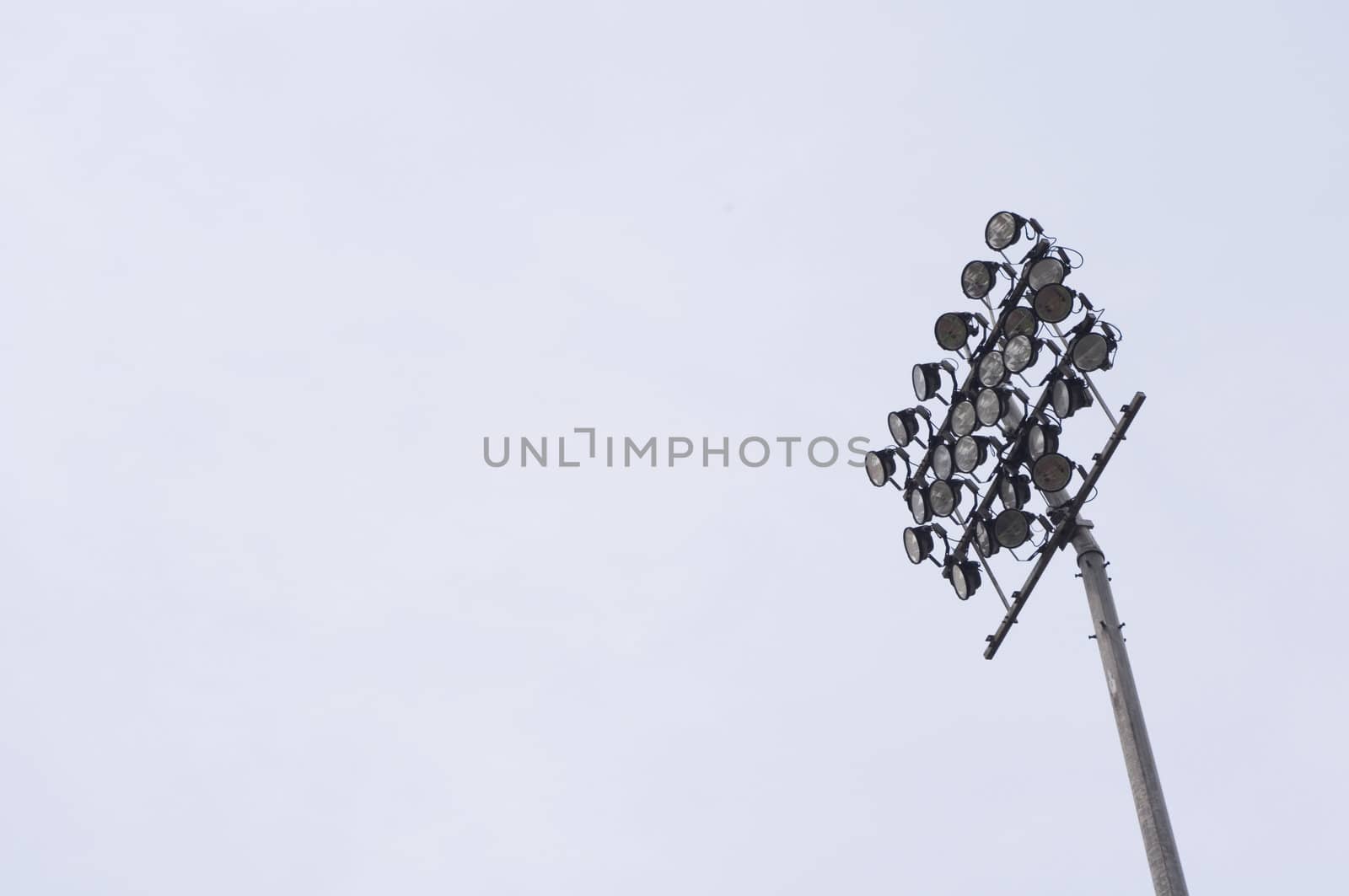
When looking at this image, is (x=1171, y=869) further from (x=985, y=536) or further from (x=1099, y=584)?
(x=985, y=536)

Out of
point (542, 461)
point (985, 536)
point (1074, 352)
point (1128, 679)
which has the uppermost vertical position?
point (542, 461)

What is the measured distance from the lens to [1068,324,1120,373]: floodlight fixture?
17.1 meters

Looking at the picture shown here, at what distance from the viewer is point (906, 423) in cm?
1911

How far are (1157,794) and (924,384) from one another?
5511 millimetres

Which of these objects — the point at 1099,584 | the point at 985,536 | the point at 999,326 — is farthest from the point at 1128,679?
the point at 999,326

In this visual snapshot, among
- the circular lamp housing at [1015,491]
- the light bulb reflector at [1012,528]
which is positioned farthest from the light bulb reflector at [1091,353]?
the light bulb reflector at [1012,528]

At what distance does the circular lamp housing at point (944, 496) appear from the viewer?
1820 cm

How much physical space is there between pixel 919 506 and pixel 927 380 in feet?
4.21

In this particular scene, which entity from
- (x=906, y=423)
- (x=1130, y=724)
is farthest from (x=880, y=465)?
(x=1130, y=724)

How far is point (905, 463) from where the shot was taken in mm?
19125

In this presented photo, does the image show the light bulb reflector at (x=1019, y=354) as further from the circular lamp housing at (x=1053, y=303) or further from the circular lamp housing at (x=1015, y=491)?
the circular lamp housing at (x=1015, y=491)

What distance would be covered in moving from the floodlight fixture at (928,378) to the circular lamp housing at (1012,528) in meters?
1.75

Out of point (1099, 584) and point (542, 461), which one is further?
point (542, 461)

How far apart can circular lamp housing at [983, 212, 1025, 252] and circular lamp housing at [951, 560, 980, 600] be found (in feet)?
10.5
